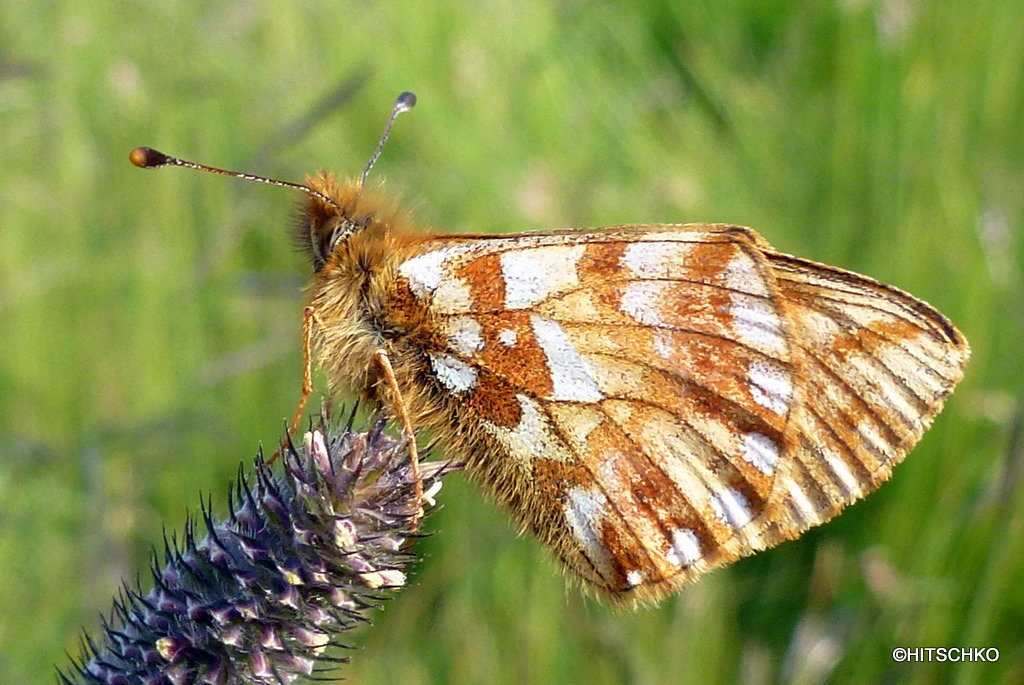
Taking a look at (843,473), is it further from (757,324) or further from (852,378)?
(757,324)

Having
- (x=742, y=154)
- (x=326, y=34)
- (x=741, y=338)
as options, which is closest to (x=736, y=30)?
(x=742, y=154)

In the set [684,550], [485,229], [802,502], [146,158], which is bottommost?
[684,550]

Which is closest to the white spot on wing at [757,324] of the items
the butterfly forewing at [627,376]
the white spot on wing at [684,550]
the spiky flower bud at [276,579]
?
the butterfly forewing at [627,376]

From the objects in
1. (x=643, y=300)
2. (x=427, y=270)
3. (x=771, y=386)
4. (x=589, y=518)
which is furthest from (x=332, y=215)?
(x=771, y=386)

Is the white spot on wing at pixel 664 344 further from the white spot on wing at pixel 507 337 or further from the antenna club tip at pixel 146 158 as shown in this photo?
the antenna club tip at pixel 146 158

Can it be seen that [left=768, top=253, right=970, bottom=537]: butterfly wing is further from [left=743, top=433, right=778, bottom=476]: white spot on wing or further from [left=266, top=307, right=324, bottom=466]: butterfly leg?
[left=266, top=307, right=324, bottom=466]: butterfly leg

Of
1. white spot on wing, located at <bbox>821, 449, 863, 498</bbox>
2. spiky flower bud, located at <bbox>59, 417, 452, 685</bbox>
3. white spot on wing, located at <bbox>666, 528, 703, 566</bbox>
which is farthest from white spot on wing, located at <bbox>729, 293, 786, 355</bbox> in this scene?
spiky flower bud, located at <bbox>59, 417, 452, 685</bbox>

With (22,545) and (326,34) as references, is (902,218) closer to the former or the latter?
(326,34)

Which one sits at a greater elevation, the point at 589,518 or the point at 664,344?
the point at 664,344
